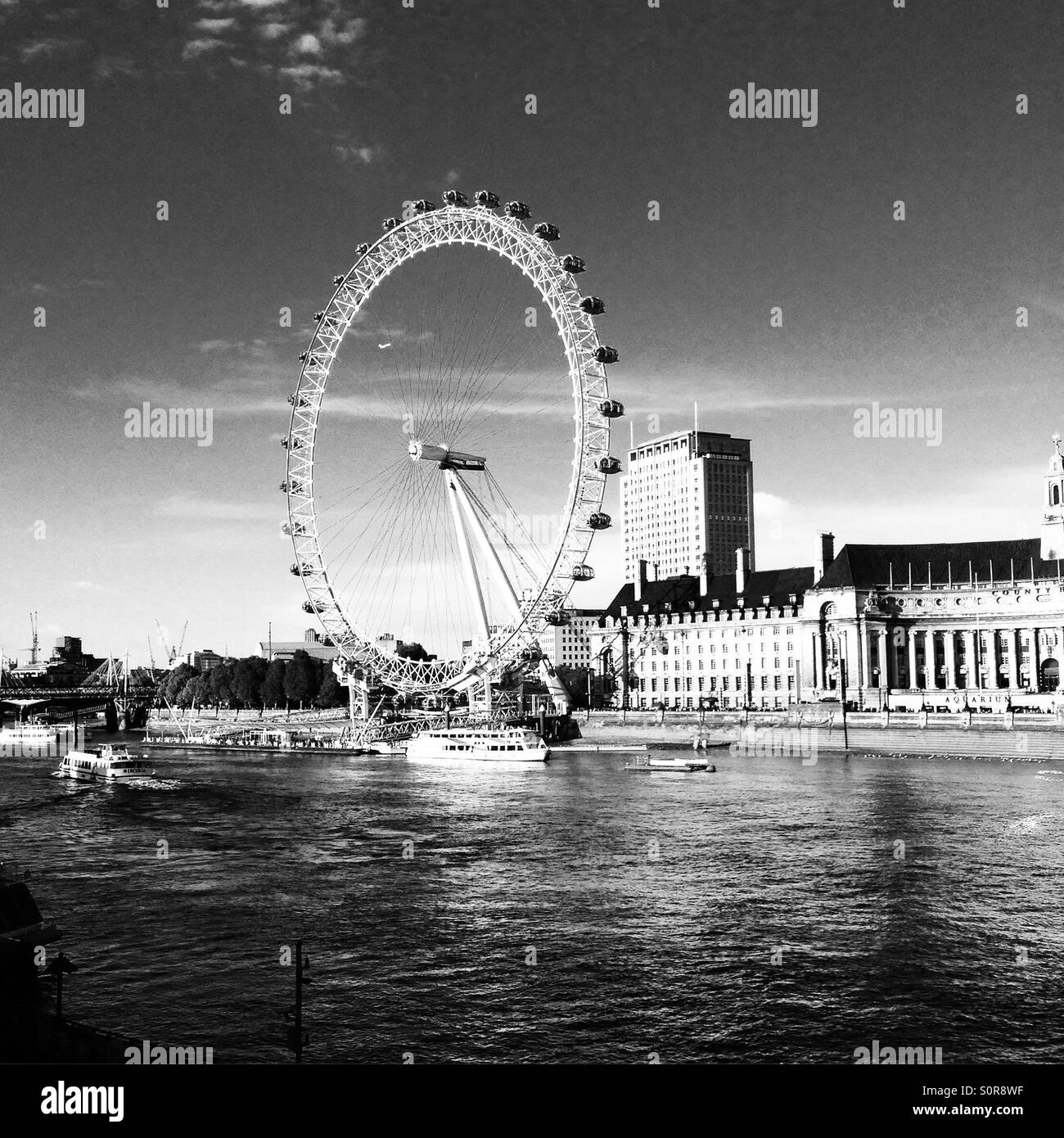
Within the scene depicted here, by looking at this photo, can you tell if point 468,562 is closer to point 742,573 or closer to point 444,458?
point 444,458

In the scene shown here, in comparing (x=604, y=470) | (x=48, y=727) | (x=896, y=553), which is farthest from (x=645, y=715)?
(x=48, y=727)

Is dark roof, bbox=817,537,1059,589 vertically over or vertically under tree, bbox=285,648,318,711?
over

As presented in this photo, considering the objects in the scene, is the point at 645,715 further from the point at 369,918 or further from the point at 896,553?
the point at 369,918

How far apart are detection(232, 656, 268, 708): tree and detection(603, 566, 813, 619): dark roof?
5233 centimetres

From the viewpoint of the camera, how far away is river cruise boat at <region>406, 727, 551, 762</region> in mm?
94125

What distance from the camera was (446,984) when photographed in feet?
92.9

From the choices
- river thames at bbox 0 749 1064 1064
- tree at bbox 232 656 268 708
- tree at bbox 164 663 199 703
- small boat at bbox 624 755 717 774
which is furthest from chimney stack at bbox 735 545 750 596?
tree at bbox 164 663 199 703

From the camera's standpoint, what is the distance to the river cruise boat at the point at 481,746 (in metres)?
94.1

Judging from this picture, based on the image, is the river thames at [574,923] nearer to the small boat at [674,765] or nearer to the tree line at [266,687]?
the small boat at [674,765]

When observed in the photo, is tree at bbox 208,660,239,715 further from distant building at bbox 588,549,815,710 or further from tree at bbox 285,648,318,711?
distant building at bbox 588,549,815,710

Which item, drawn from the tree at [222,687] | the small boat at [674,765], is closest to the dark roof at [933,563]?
the small boat at [674,765]

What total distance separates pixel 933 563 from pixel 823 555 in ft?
40.1

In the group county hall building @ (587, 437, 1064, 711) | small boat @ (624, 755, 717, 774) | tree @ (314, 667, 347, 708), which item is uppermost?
county hall building @ (587, 437, 1064, 711)

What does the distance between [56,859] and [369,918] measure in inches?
700
